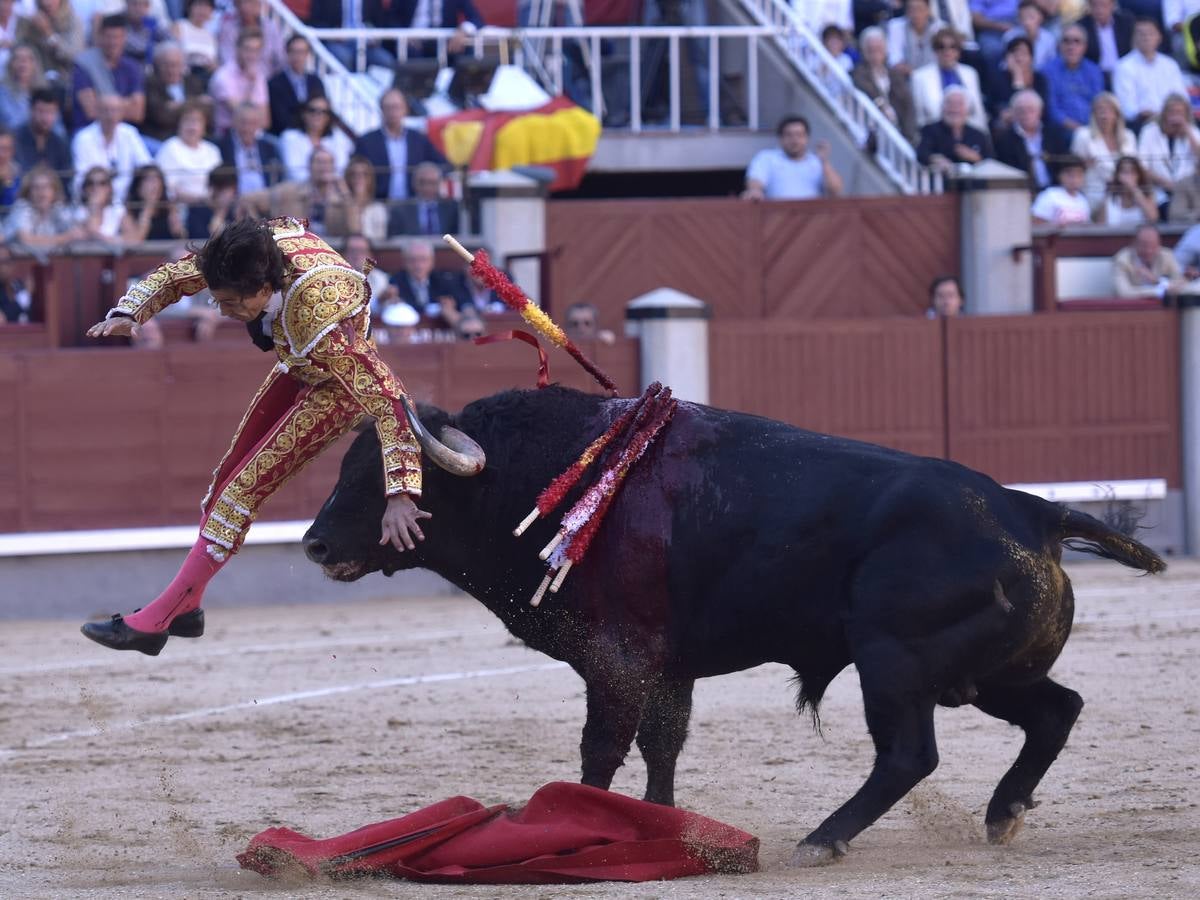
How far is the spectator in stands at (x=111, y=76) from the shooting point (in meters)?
10.9

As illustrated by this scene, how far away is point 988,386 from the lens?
38.4 ft

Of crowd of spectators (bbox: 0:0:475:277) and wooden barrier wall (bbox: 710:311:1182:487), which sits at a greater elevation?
crowd of spectators (bbox: 0:0:475:277)

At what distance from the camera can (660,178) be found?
14.6 m

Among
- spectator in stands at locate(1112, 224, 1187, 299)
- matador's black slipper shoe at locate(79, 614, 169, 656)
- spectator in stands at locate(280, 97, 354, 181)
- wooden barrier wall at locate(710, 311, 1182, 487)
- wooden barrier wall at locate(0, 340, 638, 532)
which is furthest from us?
spectator in stands at locate(1112, 224, 1187, 299)

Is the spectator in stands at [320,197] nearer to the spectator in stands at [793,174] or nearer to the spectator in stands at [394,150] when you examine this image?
the spectator in stands at [394,150]

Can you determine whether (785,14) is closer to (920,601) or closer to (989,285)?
(989,285)

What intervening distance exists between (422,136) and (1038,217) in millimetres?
3924

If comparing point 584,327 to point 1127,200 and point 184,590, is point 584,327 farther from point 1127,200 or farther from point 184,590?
point 184,590

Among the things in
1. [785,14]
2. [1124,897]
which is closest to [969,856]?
[1124,897]

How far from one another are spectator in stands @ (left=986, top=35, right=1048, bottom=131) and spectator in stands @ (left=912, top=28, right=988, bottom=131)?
0.86 feet

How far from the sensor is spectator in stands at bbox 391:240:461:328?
10.6 metres

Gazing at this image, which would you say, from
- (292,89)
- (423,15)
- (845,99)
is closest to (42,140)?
(292,89)

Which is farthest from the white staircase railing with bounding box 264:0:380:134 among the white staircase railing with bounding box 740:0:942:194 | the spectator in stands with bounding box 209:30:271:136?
the white staircase railing with bounding box 740:0:942:194

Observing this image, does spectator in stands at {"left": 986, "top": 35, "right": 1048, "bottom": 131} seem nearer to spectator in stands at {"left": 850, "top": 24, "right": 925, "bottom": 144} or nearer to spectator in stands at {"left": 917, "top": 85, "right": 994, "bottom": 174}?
spectator in stands at {"left": 917, "top": 85, "right": 994, "bottom": 174}
